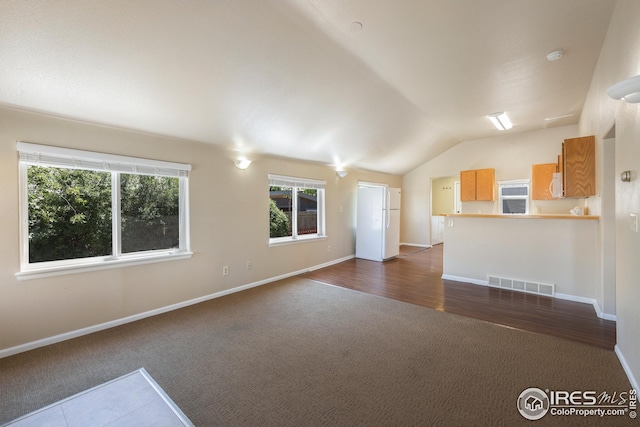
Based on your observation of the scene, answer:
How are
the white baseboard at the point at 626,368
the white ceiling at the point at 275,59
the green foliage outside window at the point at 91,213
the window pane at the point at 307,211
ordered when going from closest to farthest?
the white baseboard at the point at 626,368 → the white ceiling at the point at 275,59 → the green foliage outside window at the point at 91,213 → the window pane at the point at 307,211

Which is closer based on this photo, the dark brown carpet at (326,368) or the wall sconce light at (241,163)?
the dark brown carpet at (326,368)

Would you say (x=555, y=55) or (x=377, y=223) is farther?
(x=377, y=223)

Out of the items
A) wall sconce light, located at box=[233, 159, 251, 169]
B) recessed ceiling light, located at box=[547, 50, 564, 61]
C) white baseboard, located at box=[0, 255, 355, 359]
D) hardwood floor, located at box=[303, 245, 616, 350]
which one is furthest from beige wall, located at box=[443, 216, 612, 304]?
wall sconce light, located at box=[233, 159, 251, 169]

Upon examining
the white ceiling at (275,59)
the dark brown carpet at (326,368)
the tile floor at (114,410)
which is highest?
the white ceiling at (275,59)

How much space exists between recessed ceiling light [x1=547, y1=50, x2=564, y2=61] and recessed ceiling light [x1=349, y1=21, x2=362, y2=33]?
218 centimetres

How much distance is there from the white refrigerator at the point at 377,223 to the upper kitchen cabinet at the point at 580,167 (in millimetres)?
3278

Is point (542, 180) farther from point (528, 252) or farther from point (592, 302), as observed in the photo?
point (592, 302)

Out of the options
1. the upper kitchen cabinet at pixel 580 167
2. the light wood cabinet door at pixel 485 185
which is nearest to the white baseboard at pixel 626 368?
the upper kitchen cabinet at pixel 580 167

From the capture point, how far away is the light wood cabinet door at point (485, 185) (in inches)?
261

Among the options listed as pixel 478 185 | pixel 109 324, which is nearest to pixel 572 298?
pixel 478 185

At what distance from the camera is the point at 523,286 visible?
427 cm

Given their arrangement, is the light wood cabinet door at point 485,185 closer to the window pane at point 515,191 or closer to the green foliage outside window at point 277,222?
the window pane at point 515,191

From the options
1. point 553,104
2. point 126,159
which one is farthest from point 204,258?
point 553,104

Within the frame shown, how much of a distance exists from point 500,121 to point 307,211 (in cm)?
411
